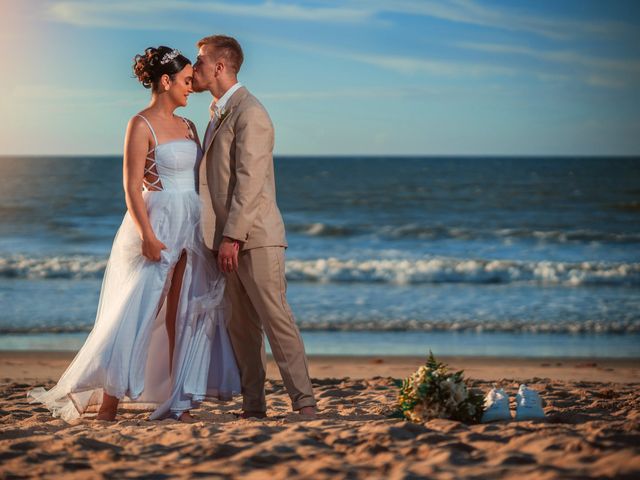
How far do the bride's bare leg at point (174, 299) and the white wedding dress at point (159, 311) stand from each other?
34mm

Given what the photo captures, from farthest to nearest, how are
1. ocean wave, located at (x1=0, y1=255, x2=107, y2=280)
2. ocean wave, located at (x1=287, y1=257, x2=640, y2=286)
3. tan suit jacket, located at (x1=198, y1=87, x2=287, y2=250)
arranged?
ocean wave, located at (x1=0, y1=255, x2=107, y2=280)
ocean wave, located at (x1=287, y1=257, x2=640, y2=286)
tan suit jacket, located at (x1=198, y1=87, x2=287, y2=250)

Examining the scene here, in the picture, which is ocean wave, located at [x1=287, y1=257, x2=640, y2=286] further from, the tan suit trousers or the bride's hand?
the bride's hand

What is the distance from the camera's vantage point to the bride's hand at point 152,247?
4738mm

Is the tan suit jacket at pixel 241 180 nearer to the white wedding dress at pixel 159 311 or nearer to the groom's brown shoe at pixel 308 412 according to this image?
the white wedding dress at pixel 159 311

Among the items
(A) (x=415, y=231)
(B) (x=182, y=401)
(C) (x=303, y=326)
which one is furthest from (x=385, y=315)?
(A) (x=415, y=231)

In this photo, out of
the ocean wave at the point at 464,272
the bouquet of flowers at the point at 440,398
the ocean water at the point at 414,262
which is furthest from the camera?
the ocean wave at the point at 464,272

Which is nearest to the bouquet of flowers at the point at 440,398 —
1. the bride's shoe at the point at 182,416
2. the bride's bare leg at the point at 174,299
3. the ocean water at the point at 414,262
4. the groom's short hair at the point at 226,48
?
the bride's shoe at the point at 182,416

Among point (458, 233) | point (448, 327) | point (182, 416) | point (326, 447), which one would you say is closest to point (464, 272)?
point (448, 327)

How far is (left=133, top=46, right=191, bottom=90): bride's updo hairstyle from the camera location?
15.8 feet

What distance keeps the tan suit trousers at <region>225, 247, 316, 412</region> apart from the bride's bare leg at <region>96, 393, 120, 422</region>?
0.70 meters

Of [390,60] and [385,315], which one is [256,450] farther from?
[390,60]

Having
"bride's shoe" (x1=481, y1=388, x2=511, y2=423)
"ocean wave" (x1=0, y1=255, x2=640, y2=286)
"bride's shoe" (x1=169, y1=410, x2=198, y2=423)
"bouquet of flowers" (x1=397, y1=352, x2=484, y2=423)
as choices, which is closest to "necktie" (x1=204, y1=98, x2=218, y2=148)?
"bride's shoe" (x1=169, y1=410, x2=198, y2=423)

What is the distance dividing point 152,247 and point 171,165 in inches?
17.4

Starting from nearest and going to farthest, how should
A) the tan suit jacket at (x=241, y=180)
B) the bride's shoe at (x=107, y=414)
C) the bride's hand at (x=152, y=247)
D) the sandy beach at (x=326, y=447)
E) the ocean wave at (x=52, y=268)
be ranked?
the sandy beach at (x=326, y=447), the tan suit jacket at (x=241, y=180), the bride's hand at (x=152, y=247), the bride's shoe at (x=107, y=414), the ocean wave at (x=52, y=268)
